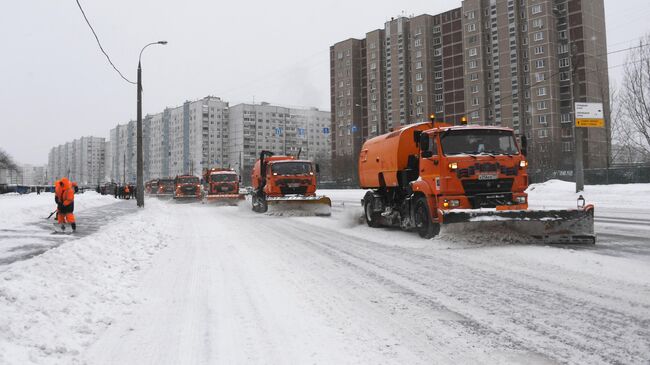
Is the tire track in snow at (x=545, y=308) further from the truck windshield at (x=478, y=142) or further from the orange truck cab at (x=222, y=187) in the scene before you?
the orange truck cab at (x=222, y=187)

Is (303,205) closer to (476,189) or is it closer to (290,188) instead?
(290,188)

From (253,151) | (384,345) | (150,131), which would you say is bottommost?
(384,345)

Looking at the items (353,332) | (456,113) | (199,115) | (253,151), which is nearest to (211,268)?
(353,332)

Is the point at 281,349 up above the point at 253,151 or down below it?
below

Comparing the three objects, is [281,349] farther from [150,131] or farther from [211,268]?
[150,131]

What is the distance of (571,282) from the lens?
5469 mm

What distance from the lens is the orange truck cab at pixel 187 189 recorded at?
33.5 metres

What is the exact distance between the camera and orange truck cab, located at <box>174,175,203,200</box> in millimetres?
33500

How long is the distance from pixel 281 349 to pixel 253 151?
10927 cm

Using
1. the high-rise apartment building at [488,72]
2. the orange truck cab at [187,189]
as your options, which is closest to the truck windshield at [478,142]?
the orange truck cab at [187,189]

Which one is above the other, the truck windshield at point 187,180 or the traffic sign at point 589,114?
the traffic sign at point 589,114

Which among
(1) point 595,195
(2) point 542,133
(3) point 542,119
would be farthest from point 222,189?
(3) point 542,119

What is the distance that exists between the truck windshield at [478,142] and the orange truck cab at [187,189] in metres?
27.1

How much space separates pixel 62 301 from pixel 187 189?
3016 centimetres
